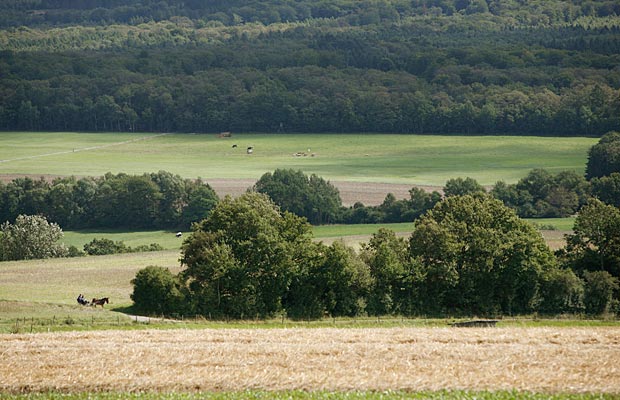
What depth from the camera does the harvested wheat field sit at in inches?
1216

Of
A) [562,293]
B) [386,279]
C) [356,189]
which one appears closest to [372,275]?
[386,279]

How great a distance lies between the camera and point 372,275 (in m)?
54.3

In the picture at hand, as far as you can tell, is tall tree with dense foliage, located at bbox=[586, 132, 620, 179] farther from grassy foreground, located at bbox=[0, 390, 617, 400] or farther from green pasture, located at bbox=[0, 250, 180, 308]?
grassy foreground, located at bbox=[0, 390, 617, 400]

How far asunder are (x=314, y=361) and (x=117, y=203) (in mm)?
68563

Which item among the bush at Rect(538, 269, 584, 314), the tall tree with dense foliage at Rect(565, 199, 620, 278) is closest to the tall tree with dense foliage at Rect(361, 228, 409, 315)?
the bush at Rect(538, 269, 584, 314)

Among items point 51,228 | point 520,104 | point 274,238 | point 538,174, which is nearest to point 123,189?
point 51,228

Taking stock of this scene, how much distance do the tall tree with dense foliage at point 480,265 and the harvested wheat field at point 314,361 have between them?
1307cm

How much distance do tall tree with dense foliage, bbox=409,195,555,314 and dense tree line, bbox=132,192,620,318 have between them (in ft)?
0.18

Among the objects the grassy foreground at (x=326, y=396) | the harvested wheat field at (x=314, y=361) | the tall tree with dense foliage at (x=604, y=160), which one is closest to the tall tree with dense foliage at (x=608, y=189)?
the tall tree with dense foliage at (x=604, y=160)

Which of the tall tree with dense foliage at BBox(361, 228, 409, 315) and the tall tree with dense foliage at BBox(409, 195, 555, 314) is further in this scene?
the tall tree with dense foliage at BBox(409, 195, 555, 314)

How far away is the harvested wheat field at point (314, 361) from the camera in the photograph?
30.9m

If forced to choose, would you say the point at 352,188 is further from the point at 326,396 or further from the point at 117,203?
the point at 326,396

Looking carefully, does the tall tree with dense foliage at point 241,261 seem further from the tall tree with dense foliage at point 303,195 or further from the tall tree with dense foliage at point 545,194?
the tall tree with dense foliage at point 545,194

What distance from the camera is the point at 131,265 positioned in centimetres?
6944
